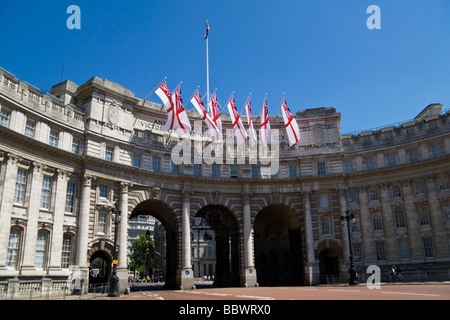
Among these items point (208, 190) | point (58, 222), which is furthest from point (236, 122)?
point (58, 222)

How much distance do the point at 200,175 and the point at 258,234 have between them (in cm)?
1836

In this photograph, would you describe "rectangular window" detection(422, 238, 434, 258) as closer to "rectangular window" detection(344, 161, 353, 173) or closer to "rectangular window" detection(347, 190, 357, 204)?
"rectangular window" detection(347, 190, 357, 204)

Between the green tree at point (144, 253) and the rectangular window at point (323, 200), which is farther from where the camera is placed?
the green tree at point (144, 253)

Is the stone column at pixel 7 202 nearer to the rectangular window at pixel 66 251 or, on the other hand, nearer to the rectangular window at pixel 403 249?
the rectangular window at pixel 66 251

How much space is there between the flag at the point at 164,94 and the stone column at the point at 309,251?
20.8 metres

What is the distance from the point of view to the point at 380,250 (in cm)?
4631

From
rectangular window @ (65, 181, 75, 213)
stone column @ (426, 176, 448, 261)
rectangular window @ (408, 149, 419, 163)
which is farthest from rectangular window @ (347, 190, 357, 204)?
rectangular window @ (65, 181, 75, 213)

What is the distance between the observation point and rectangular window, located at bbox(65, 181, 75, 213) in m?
37.9

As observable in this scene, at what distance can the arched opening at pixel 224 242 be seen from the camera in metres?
50.8

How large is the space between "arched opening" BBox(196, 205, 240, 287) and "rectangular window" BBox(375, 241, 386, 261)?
55.6 feet

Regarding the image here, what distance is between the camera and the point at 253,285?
46.0m

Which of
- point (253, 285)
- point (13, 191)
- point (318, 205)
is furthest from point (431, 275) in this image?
point (13, 191)

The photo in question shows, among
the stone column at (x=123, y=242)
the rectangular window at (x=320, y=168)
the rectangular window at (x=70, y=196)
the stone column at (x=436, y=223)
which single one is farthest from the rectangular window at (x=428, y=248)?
the rectangular window at (x=70, y=196)

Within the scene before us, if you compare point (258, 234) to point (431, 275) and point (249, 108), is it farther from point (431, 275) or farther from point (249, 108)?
point (431, 275)
